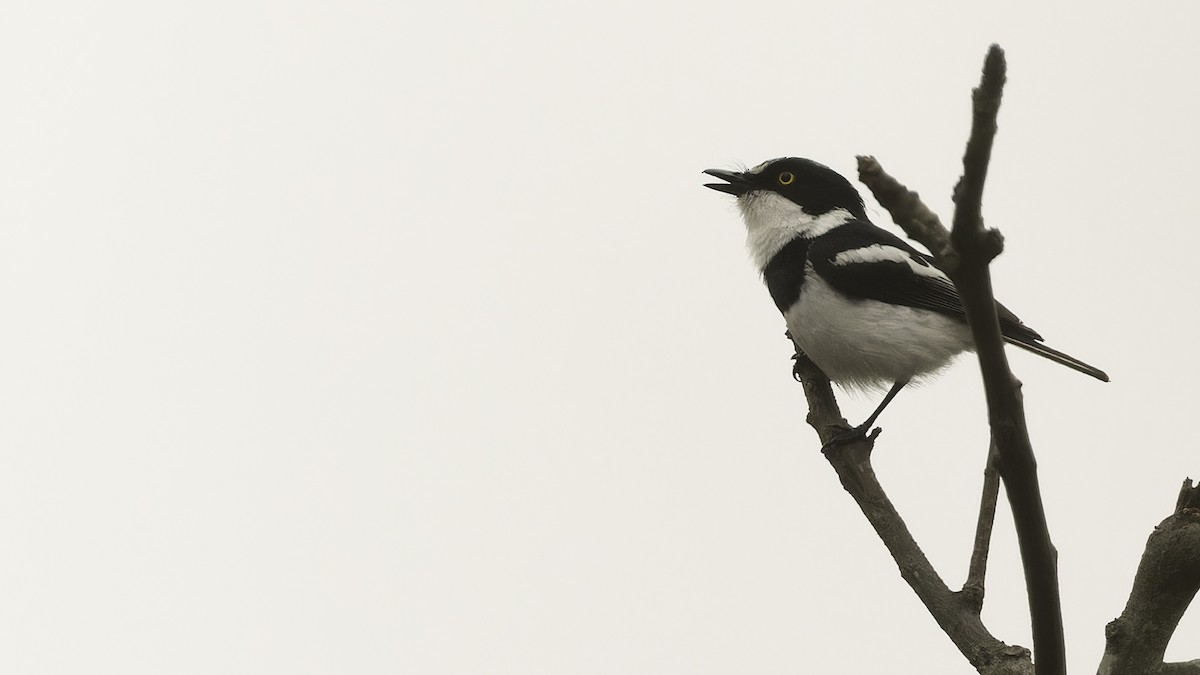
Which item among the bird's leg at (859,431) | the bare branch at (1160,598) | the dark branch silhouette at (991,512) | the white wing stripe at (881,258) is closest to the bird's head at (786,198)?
the white wing stripe at (881,258)

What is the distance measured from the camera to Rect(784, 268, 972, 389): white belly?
24.6 ft

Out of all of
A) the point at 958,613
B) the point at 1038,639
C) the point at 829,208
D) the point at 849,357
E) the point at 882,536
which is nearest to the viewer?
the point at 1038,639

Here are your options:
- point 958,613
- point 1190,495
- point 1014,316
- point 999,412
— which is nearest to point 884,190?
point 999,412

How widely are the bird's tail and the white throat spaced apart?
56.7 inches

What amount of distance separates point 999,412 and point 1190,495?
128cm

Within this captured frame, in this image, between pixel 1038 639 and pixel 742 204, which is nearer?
pixel 1038 639

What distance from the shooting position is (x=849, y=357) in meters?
7.47

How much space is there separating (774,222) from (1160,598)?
504 cm

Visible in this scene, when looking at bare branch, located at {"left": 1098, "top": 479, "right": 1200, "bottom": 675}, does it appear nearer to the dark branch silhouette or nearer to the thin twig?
the dark branch silhouette

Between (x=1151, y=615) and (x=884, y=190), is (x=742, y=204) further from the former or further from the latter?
(x=884, y=190)

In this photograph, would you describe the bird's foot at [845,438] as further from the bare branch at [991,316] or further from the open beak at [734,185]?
the open beak at [734,185]

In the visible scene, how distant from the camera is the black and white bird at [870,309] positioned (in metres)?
7.51

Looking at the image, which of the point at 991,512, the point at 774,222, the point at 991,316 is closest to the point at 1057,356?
the point at 774,222

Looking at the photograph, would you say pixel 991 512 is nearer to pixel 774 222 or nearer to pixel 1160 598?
pixel 1160 598
